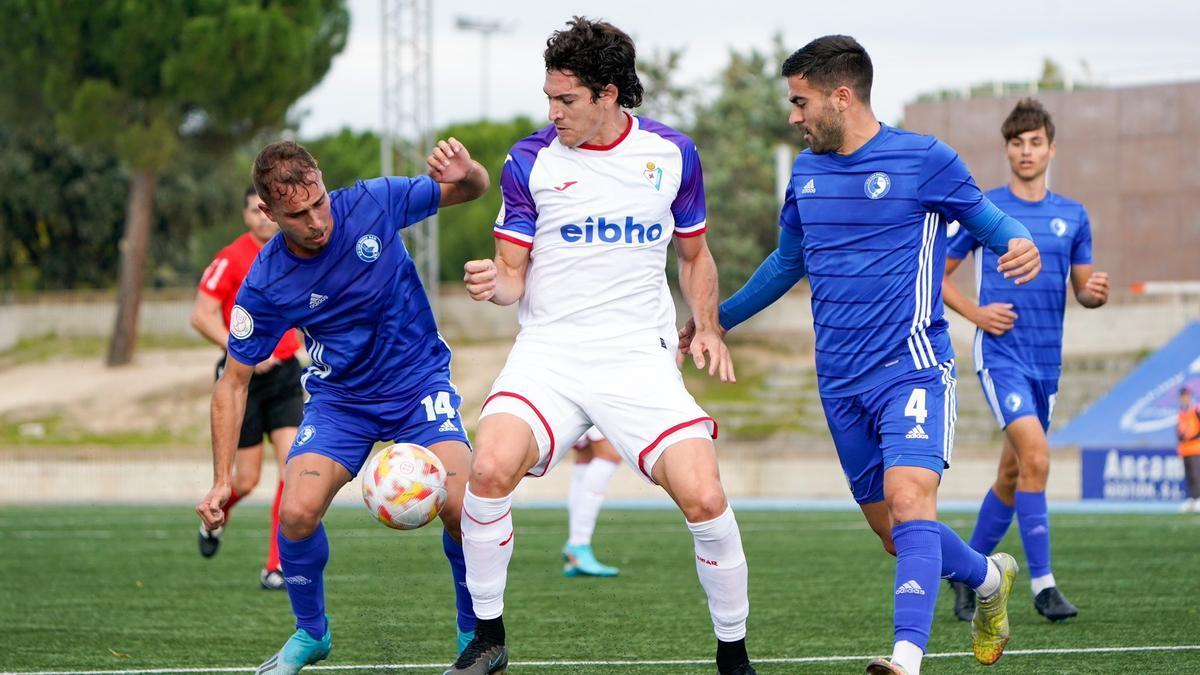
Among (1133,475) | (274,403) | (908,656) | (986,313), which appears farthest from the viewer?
(1133,475)

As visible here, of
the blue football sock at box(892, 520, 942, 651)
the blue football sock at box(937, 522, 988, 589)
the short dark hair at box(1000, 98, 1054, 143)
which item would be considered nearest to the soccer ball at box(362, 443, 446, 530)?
the blue football sock at box(892, 520, 942, 651)

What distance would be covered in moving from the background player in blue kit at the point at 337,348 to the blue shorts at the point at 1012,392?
294cm

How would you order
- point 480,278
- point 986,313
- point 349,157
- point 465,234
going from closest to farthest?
point 480,278, point 986,313, point 465,234, point 349,157

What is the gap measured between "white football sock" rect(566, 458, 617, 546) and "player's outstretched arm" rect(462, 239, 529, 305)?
15.9 ft

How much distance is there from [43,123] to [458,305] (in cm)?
1223

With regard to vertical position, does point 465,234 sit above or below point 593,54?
below

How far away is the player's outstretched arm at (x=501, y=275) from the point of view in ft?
17.1

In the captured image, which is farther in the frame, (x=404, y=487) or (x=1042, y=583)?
(x=1042, y=583)

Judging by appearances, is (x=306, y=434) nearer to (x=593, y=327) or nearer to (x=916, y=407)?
(x=593, y=327)

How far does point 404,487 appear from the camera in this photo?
5496 mm

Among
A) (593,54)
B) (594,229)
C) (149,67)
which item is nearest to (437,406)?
(594,229)

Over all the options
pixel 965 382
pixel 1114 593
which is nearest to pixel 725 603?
pixel 1114 593

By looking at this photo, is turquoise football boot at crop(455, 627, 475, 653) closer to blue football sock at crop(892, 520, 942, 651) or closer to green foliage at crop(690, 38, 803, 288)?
blue football sock at crop(892, 520, 942, 651)

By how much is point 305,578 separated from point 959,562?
2507mm
